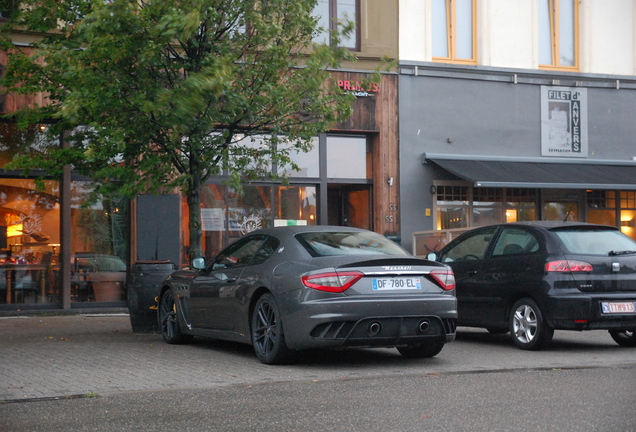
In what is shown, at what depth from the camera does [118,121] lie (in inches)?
462

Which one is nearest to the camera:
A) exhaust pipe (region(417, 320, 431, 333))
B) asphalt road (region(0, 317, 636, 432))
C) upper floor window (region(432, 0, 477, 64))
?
asphalt road (region(0, 317, 636, 432))

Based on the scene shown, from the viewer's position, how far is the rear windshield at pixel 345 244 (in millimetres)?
9050

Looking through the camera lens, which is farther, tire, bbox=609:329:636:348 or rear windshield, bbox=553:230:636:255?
tire, bbox=609:329:636:348

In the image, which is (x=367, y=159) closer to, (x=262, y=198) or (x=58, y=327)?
(x=262, y=198)

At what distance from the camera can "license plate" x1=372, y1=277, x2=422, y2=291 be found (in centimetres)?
871

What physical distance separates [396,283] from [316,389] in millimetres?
1824

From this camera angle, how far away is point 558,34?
21359 mm

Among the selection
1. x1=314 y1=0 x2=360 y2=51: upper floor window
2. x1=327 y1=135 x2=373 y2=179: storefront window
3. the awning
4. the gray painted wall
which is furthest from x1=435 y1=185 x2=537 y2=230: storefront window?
x1=314 y1=0 x2=360 y2=51: upper floor window

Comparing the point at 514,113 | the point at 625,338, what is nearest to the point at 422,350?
the point at 625,338

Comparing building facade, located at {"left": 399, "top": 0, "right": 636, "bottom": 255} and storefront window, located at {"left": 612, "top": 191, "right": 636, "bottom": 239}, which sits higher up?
building facade, located at {"left": 399, "top": 0, "right": 636, "bottom": 255}

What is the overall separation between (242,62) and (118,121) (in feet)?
6.55

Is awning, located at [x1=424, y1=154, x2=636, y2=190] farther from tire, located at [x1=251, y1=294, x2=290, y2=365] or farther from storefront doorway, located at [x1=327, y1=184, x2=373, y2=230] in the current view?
tire, located at [x1=251, y1=294, x2=290, y2=365]

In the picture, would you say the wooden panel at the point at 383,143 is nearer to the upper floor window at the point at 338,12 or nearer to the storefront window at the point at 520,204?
the upper floor window at the point at 338,12

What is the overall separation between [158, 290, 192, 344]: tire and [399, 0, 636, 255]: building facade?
26.7 ft
